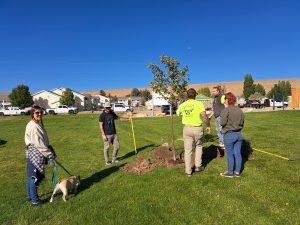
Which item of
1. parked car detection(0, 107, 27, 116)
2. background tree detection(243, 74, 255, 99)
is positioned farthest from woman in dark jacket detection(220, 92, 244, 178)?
background tree detection(243, 74, 255, 99)

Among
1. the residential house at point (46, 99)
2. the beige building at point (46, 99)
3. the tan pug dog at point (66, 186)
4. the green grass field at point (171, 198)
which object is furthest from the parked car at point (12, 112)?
the tan pug dog at point (66, 186)

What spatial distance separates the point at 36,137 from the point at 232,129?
4426 mm

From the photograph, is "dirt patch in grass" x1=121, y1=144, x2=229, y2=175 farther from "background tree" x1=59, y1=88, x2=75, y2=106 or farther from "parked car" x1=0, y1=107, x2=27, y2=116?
"background tree" x1=59, y1=88, x2=75, y2=106

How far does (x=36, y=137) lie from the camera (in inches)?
258

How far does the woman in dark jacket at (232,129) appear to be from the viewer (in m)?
7.40

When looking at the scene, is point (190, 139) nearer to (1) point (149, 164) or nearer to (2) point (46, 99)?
(1) point (149, 164)

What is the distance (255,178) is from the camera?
24.3 ft

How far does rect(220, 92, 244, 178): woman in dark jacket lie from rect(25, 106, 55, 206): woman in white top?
13.5 ft

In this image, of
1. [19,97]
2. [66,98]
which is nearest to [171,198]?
[19,97]

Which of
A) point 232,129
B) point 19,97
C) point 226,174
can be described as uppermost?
point 19,97

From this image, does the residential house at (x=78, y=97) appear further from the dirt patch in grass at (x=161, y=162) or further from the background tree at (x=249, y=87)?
the dirt patch in grass at (x=161, y=162)

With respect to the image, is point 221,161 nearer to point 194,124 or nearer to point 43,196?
point 194,124

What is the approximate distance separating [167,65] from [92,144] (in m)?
7.56

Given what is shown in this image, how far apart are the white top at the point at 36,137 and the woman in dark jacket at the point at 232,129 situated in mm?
4131
